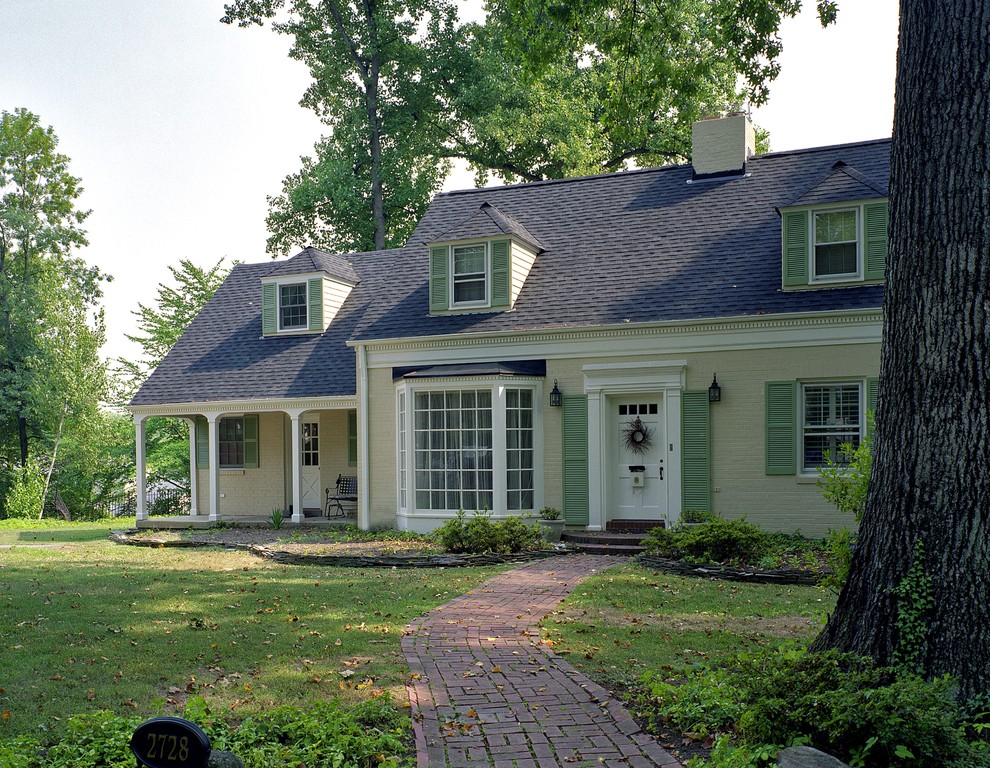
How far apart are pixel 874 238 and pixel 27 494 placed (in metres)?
24.6

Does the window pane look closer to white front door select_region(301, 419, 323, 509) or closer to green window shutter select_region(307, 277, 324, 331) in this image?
green window shutter select_region(307, 277, 324, 331)

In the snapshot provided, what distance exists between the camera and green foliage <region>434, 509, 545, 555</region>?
13656mm

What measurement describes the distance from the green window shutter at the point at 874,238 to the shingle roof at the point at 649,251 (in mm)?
237

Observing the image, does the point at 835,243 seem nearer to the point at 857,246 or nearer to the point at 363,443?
the point at 857,246

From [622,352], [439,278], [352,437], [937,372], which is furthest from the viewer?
[352,437]

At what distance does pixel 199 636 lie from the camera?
26.5 feet

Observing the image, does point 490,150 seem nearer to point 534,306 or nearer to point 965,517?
point 534,306

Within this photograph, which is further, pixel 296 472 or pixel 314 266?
pixel 314 266

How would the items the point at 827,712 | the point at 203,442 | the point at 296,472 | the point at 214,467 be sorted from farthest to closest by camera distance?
the point at 203,442, the point at 214,467, the point at 296,472, the point at 827,712

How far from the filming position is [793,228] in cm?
1523

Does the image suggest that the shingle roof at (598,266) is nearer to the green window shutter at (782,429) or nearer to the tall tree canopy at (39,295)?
the green window shutter at (782,429)

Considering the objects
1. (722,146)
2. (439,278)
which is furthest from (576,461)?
(722,146)

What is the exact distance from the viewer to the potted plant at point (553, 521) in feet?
51.5

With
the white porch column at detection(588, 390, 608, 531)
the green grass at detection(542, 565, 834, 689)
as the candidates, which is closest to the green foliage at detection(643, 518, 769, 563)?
the green grass at detection(542, 565, 834, 689)
